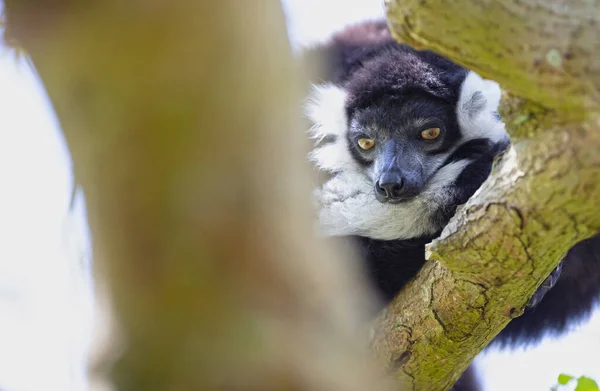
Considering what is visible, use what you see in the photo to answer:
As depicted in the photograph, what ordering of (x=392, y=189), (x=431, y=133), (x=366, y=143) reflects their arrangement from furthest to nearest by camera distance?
(x=366, y=143), (x=431, y=133), (x=392, y=189)

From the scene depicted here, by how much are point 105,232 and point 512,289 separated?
1.92 meters

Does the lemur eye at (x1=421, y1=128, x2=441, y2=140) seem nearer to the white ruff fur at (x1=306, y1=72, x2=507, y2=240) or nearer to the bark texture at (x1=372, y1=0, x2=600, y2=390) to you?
the white ruff fur at (x1=306, y1=72, x2=507, y2=240)

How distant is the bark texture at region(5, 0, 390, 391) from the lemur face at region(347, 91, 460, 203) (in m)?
2.82

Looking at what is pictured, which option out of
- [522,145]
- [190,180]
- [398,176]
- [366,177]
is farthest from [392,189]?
[190,180]

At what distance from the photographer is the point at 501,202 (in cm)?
253

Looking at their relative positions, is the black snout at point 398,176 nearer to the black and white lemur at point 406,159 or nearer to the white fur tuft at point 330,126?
the black and white lemur at point 406,159

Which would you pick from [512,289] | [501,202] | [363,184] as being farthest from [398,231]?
[501,202]

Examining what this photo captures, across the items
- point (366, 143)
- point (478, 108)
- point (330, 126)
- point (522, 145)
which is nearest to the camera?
point (522, 145)

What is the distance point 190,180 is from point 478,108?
331 cm

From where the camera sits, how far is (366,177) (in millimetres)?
4617

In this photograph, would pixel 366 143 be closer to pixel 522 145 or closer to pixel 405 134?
pixel 405 134

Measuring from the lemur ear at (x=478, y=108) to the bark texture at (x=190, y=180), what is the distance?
2.92 m

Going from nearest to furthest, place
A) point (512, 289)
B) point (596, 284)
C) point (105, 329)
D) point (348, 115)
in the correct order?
1. point (105, 329)
2. point (512, 289)
3. point (596, 284)
4. point (348, 115)

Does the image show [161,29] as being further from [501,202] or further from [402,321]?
[402,321]
